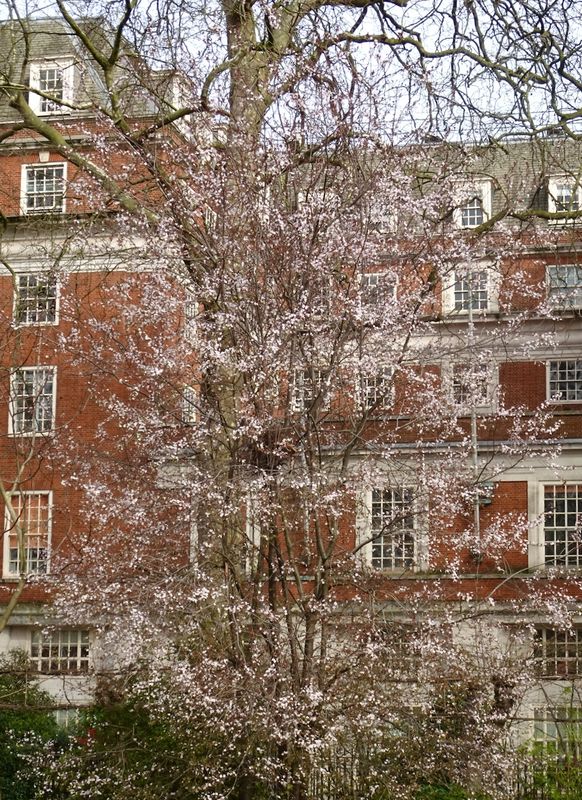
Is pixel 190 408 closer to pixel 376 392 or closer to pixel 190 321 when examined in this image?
pixel 190 321

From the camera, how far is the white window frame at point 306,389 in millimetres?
10969

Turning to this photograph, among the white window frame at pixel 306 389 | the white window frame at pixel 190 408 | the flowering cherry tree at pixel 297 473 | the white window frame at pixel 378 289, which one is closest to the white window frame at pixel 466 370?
the flowering cherry tree at pixel 297 473

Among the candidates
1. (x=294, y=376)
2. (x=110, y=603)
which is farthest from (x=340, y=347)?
(x=110, y=603)

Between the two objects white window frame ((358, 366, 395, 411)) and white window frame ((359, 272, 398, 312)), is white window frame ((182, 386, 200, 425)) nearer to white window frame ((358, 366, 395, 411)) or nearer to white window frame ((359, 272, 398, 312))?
white window frame ((358, 366, 395, 411))

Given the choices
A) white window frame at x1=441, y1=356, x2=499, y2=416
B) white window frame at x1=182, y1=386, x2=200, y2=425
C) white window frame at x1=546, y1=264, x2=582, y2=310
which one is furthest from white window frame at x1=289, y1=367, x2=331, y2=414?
white window frame at x1=546, y1=264, x2=582, y2=310

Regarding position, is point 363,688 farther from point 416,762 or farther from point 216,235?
point 216,235

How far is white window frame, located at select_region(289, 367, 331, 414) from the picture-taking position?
11.0 m

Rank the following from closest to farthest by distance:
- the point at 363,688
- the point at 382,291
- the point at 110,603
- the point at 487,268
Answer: the point at 363,688, the point at 382,291, the point at 110,603, the point at 487,268

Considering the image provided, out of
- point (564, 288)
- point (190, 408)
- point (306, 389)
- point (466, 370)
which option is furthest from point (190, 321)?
point (564, 288)

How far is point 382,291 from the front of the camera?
37.9 feet

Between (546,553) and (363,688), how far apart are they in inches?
568

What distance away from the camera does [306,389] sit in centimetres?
1119

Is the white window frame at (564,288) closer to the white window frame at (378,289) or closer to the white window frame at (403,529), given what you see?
the white window frame at (378,289)

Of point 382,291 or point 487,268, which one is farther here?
point 487,268
